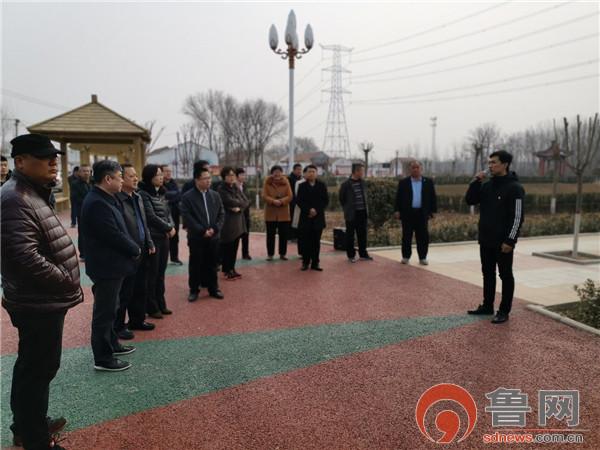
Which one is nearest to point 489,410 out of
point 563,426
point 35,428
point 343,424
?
point 563,426

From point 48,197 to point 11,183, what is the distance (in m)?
0.20

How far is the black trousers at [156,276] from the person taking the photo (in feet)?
15.9

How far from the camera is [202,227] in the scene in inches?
219

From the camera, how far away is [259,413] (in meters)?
2.98

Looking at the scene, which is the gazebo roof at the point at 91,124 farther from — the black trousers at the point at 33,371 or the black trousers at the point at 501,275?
the black trousers at the point at 33,371

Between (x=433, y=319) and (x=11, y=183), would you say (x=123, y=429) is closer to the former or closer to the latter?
(x=11, y=183)

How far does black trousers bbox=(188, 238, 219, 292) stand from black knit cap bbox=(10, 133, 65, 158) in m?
3.22

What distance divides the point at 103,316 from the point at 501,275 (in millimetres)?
4090

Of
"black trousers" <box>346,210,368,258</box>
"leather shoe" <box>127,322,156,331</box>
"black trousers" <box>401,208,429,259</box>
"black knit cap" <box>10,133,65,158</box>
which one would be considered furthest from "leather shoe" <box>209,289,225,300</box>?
"black trousers" <box>401,208,429,259</box>

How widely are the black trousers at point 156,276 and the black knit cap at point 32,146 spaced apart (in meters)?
2.37

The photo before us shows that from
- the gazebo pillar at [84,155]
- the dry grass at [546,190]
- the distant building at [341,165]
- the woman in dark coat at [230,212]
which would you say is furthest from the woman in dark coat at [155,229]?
the distant building at [341,165]

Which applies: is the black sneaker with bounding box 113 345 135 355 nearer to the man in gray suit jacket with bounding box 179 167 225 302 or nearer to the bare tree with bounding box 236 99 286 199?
the man in gray suit jacket with bounding box 179 167 225 302

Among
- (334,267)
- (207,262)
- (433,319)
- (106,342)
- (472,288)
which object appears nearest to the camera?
(106,342)

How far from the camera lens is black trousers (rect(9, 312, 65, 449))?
2.40 m
